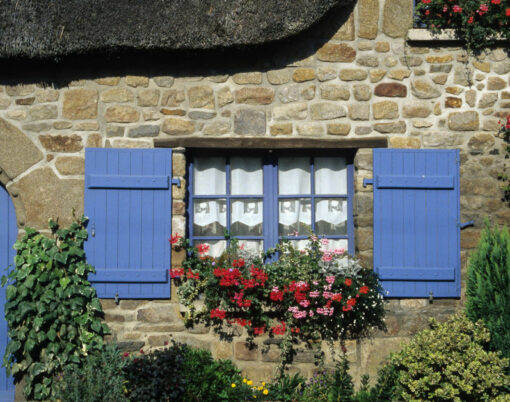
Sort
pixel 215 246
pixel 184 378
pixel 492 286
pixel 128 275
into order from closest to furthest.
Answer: pixel 184 378 → pixel 492 286 → pixel 128 275 → pixel 215 246

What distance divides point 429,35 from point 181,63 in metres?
2.08

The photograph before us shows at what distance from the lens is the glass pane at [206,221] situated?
4.97 m

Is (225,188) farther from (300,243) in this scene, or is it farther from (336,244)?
(336,244)

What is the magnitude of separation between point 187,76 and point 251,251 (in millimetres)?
1561

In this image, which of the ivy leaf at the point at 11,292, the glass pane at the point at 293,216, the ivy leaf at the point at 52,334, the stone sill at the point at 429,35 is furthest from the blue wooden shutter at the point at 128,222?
the stone sill at the point at 429,35

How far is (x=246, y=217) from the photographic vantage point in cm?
498

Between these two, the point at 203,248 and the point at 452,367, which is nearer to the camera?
the point at 452,367

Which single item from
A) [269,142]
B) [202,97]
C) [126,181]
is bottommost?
[126,181]

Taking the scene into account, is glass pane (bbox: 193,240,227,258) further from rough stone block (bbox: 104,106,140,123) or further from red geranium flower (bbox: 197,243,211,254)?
rough stone block (bbox: 104,106,140,123)

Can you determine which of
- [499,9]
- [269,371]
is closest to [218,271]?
[269,371]

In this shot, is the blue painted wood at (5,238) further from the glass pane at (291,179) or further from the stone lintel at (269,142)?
the glass pane at (291,179)

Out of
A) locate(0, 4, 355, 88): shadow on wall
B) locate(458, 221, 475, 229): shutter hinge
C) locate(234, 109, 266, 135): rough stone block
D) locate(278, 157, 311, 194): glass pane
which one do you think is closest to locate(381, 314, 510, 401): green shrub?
locate(458, 221, 475, 229): shutter hinge

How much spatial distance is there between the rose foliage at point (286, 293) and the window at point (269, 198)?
243mm

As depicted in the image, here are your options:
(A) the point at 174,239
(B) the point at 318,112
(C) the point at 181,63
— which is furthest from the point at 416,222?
(C) the point at 181,63
